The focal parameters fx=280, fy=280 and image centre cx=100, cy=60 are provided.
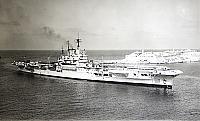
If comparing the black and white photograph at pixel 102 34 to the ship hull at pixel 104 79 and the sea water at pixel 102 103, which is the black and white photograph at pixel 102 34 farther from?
the ship hull at pixel 104 79

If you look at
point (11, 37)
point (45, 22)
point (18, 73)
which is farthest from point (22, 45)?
point (18, 73)

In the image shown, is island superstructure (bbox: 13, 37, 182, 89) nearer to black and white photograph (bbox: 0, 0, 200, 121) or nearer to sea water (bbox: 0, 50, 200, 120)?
sea water (bbox: 0, 50, 200, 120)

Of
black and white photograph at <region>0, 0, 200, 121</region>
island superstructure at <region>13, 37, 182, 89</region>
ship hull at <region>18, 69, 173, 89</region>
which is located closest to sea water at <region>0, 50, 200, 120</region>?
black and white photograph at <region>0, 0, 200, 121</region>

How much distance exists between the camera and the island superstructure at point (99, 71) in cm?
792

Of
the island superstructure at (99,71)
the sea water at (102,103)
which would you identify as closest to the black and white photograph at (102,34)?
the sea water at (102,103)

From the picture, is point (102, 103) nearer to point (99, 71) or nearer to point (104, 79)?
point (99, 71)

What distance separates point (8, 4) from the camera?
6012mm

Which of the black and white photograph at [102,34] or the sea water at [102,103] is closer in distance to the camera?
the sea water at [102,103]

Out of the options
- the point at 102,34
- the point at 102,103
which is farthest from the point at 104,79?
the point at 102,34

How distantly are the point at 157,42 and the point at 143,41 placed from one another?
0.29 metres

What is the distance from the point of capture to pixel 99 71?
956 cm

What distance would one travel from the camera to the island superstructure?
7.92 m

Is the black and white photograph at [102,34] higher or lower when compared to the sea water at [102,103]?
higher

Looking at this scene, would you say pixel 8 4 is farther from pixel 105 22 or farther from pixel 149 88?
pixel 149 88
